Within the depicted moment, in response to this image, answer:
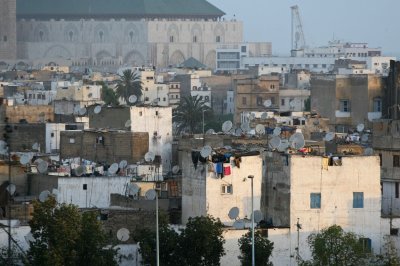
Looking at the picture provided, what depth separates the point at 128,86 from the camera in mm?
88125

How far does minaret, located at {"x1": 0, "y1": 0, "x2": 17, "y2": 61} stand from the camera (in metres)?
149

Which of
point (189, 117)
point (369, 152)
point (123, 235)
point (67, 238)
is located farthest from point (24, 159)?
point (189, 117)

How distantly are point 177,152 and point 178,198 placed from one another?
12.3 meters

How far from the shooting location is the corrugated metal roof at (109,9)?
165750mm

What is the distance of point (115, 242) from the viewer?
33.1m

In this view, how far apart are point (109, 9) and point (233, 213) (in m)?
134

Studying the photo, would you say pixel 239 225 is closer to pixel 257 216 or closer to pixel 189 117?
pixel 257 216

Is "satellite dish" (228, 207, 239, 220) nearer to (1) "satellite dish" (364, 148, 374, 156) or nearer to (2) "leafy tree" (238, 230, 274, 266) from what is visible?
(2) "leafy tree" (238, 230, 274, 266)

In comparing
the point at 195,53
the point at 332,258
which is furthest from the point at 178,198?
the point at 195,53

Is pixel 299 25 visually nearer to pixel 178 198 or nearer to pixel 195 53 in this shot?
pixel 195 53

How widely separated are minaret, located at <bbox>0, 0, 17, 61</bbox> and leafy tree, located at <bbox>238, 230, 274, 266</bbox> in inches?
4630

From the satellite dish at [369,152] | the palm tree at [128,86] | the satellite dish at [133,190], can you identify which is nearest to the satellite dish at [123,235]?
the satellite dish at [133,190]

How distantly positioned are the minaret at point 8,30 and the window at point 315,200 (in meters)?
116

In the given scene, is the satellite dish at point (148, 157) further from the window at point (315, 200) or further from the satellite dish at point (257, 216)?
the satellite dish at point (257, 216)
